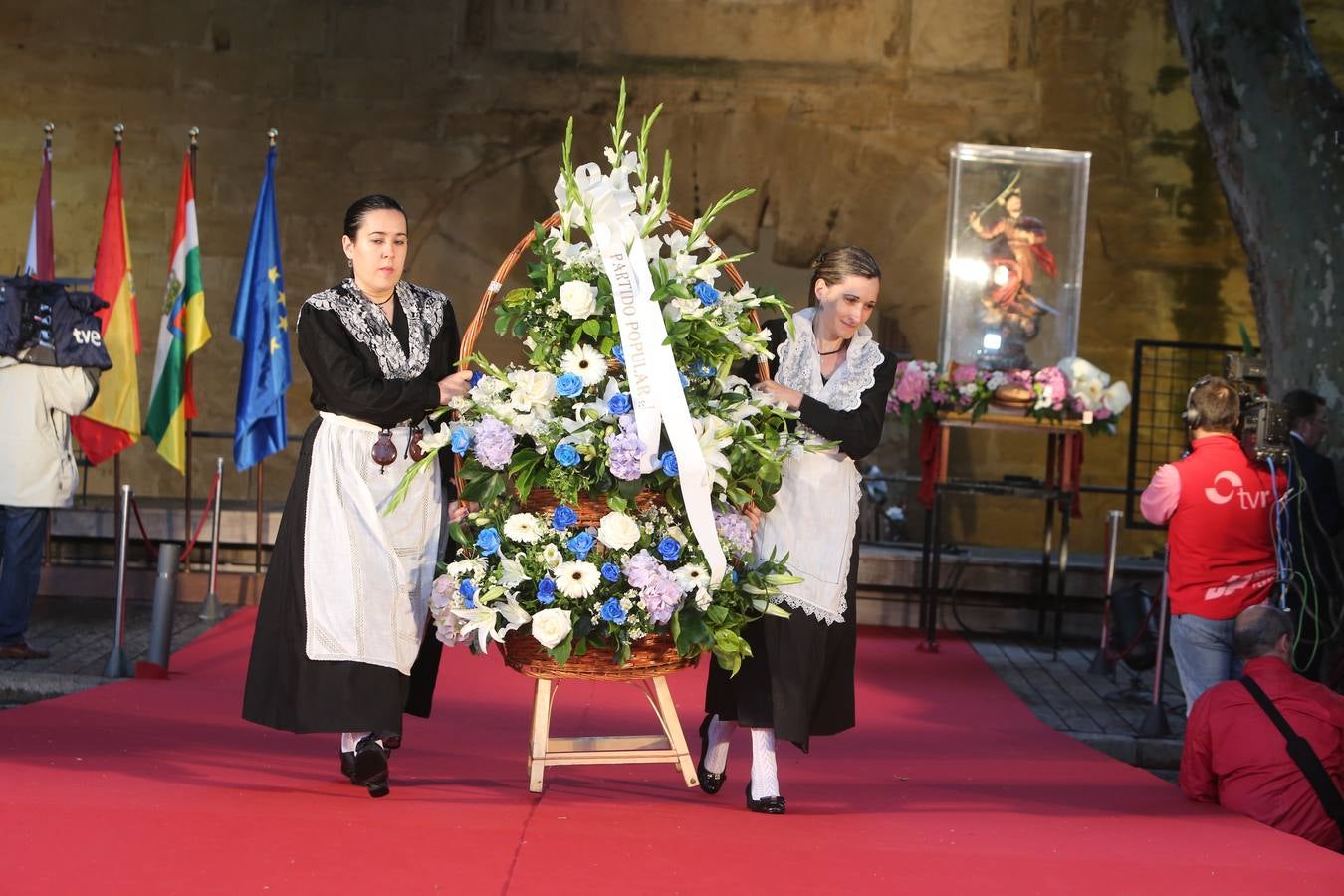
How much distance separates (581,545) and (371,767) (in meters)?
0.82

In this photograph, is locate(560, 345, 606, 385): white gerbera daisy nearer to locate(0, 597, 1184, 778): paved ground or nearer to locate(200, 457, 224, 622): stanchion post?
locate(0, 597, 1184, 778): paved ground

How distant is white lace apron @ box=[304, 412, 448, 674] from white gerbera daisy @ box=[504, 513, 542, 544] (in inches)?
17.8

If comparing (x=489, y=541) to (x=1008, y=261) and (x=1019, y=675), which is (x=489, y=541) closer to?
(x=1019, y=675)

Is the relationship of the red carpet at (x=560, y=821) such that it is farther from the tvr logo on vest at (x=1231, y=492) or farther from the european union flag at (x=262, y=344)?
the european union flag at (x=262, y=344)

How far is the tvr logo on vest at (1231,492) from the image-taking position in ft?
18.4

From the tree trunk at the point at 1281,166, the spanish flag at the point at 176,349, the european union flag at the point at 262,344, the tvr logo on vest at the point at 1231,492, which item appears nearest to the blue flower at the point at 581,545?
the tvr logo on vest at the point at 1231,492

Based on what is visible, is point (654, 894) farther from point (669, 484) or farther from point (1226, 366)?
point (1226, 366)

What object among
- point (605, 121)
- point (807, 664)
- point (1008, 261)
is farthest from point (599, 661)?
point (605, 121)

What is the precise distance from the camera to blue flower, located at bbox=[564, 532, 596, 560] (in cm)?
380

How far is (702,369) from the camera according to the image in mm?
3938

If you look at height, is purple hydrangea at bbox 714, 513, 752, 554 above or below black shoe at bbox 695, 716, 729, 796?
above

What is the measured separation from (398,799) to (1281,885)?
6.75 ft

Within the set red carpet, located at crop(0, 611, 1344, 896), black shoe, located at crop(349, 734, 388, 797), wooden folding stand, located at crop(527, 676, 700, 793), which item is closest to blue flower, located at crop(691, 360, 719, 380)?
wooden folding stand, located at crop(527, 676, 700, 793)

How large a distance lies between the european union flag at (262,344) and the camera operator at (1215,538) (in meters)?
4.89
